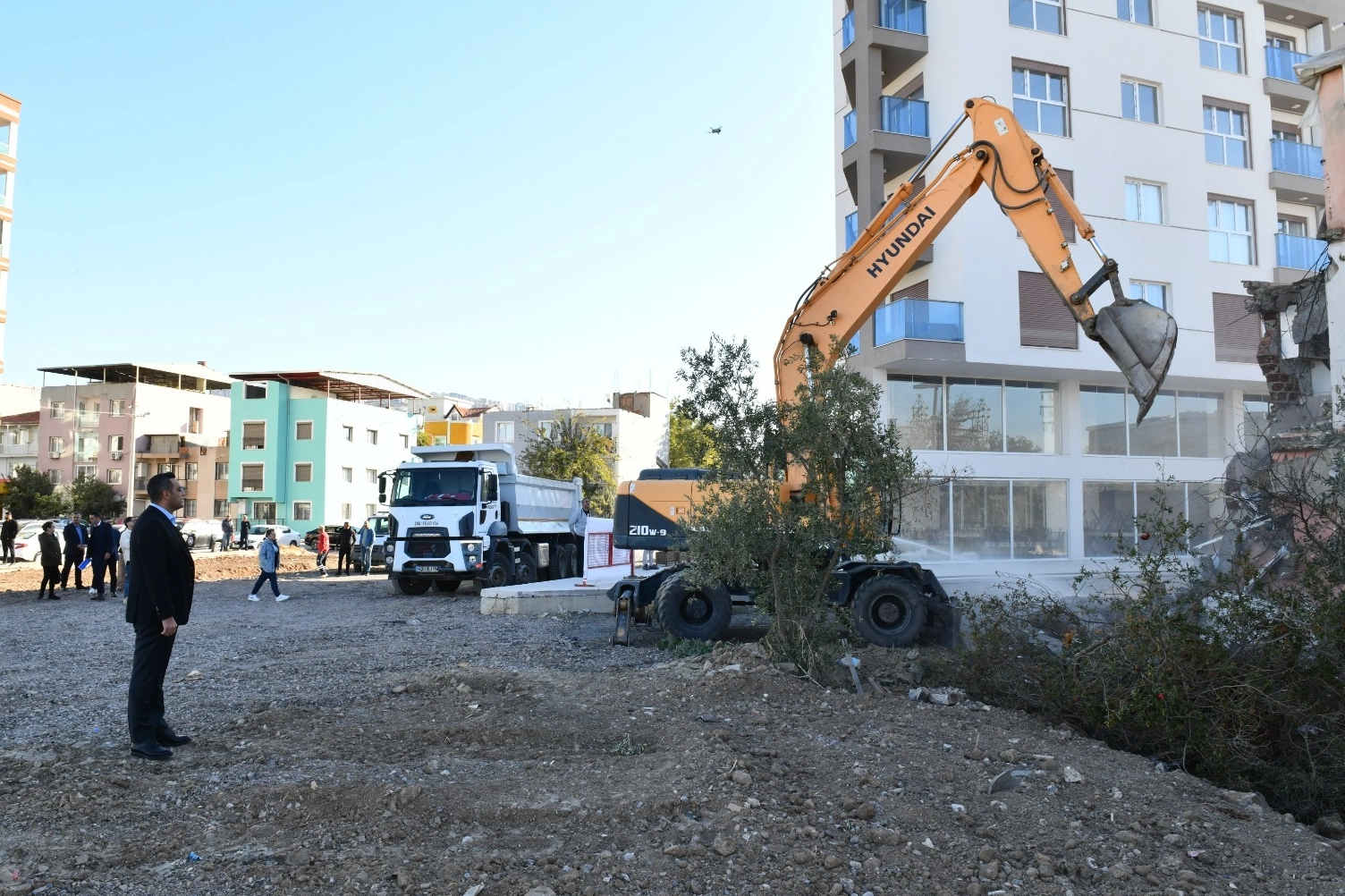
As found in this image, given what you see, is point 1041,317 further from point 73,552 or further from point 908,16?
point 73,552

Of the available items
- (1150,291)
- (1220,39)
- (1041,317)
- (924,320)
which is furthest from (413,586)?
(1220,39)

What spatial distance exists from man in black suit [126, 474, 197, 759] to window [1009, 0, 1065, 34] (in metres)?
23.6

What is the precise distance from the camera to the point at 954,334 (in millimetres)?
22891

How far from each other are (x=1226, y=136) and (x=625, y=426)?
51.1 metres

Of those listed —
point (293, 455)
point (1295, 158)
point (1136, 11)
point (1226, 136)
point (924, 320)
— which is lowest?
point (293, 455)

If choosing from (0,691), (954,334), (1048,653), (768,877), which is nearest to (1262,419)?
(954,334)

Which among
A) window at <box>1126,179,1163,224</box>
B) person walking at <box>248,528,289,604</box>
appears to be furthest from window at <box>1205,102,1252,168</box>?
person walking at <box>248,528,289,604</box>

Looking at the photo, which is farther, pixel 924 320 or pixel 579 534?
pixel 579 534

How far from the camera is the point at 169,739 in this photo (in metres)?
6.51

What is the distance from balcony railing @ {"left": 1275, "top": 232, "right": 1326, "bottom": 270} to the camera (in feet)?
86.5

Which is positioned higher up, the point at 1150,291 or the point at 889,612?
the point at 1150,291

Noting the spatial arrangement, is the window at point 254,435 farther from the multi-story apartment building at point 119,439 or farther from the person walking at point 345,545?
the person walking at point 345,545

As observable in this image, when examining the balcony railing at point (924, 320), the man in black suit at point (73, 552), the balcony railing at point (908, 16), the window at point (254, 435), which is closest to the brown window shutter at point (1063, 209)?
the balcony railing at point (924, 320)

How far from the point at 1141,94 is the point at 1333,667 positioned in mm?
22609
